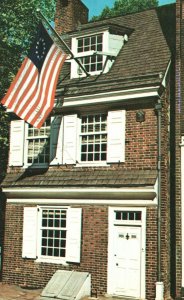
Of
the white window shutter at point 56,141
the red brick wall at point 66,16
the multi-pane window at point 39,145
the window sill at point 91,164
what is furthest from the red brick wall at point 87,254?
the red brick wall at point 66,16

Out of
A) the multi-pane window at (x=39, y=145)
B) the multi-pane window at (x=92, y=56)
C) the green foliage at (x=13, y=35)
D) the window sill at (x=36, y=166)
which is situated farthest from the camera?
the green foliage at (x=13, y=35)

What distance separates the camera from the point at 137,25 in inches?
670

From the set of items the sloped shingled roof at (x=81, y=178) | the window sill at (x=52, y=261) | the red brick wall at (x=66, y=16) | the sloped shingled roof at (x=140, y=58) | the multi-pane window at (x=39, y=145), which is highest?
the red brick wall at (x=66, y=16)

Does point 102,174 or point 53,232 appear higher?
point 102,174

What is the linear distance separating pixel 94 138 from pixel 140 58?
10.4 ft

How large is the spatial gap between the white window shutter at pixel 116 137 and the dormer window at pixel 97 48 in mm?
2125

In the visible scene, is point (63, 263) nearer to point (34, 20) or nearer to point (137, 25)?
point (137, 25)

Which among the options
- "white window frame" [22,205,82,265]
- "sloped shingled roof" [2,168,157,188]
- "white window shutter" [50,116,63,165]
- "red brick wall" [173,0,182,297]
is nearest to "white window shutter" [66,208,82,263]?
"white window frame" [22,205,82,265]

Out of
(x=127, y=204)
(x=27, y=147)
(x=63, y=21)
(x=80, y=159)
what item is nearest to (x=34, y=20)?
(x=63, y=21)

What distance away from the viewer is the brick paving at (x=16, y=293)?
41.6 ft

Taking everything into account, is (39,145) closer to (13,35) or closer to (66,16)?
(66,16)

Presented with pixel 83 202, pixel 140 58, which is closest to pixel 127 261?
pixel 83 202

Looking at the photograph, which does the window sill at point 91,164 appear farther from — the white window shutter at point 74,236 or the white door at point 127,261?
the white door at point 127,261

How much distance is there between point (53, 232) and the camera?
14445 mm
